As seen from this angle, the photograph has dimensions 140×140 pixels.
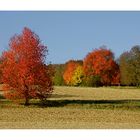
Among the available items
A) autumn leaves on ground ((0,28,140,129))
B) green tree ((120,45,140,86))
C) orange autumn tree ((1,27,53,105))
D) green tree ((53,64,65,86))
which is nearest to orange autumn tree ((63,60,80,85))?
autumn leaves on ground ((0,28,140,129))

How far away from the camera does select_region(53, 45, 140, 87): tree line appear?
29.6 metres

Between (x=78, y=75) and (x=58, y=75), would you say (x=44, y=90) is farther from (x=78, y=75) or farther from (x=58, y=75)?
(x=78, y=75)

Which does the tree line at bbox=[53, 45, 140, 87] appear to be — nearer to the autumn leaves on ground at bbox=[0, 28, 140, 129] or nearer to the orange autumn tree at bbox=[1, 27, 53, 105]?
the autumn leaves on ground at bbox=[0, 28, 140, 129]

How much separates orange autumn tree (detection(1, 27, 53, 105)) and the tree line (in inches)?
77.4

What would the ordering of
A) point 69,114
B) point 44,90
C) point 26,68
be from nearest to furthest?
1. point 69,114
2. point 26,68
3. point 44,90

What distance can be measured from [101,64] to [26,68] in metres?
8.63

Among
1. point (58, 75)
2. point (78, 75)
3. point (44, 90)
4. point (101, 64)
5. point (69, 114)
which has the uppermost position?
point (101, 64)

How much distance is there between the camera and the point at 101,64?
30859mm

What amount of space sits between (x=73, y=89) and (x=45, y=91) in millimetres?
12918

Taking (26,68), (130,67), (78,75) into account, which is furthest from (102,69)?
(26,68)

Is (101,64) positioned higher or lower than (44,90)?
higher

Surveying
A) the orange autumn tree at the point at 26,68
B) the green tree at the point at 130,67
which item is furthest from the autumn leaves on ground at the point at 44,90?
the green tree at the point at 130,67

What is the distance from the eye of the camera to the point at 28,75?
2336 cm
